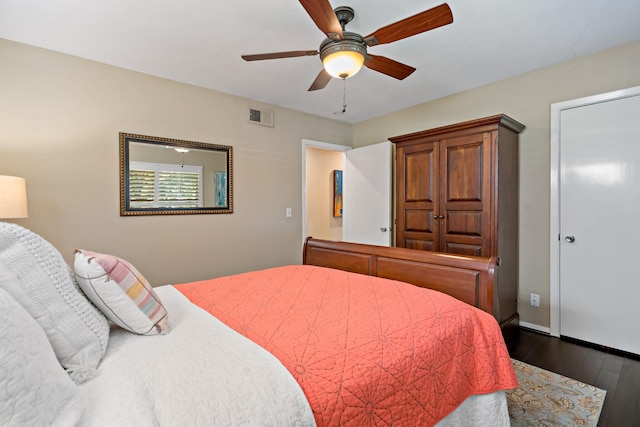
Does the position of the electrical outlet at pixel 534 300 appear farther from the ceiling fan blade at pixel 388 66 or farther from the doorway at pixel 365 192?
the ceiling fan blade at pixel 388 66

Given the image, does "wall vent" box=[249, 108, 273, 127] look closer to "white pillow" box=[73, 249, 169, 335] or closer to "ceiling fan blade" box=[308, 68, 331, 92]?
"ceiling fan blade" box=[308, 68, 331, 92]

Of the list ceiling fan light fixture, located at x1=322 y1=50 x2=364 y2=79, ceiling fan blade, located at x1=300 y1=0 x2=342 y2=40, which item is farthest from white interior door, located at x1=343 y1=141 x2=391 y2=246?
ceiling fan blade, located at x1=300 y1=0 x2=342 y2=40

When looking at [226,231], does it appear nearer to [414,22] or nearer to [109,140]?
[109,140]

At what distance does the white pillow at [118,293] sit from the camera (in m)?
1.04

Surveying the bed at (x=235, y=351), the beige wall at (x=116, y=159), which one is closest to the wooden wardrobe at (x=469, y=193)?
the bed at (x=235, y=351)

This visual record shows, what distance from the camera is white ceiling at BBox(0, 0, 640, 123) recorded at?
6.36ft

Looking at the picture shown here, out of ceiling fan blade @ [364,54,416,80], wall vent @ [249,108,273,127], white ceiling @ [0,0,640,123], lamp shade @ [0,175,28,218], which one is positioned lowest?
lamp shade @ [0,175,28,218]

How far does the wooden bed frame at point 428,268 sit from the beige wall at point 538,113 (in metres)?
1.55

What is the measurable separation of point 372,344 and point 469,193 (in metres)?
2.21

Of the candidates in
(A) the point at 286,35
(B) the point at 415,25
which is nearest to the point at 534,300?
(B) the point at 415,25

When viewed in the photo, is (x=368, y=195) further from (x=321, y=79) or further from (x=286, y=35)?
(x=286, y=35)

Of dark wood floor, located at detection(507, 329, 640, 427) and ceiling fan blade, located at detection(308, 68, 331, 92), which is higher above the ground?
ceiling fan blade, located at detection(308, 68, 331, 92)

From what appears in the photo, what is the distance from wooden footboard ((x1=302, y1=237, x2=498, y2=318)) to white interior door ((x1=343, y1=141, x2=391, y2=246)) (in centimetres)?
143

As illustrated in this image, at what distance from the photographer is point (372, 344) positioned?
1129mm
